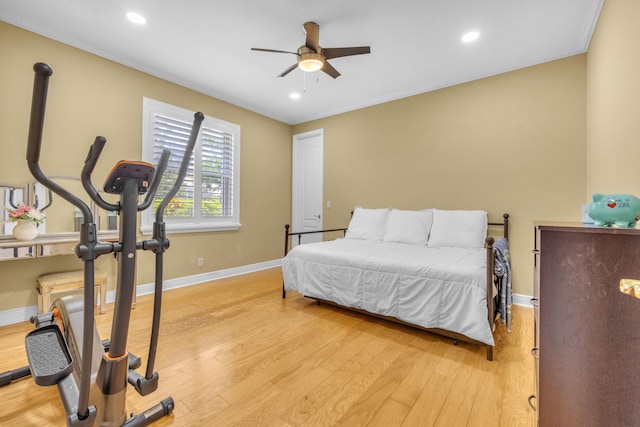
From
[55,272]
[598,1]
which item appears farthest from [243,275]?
[598,1]

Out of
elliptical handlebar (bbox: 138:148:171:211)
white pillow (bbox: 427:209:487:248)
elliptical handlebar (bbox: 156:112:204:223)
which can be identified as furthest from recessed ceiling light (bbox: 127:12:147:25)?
white pillow (bbox: 427:209:487:248)

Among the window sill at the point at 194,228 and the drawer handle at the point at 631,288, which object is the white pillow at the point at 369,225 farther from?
the drawer handle at the point at 631,288

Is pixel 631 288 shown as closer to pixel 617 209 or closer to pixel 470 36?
pixel 617 209

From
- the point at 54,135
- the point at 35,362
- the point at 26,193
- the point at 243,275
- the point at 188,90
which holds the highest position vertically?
the point at 188,90

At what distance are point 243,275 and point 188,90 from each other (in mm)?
2645

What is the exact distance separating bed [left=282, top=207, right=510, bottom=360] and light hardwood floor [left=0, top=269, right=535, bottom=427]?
0.20 metres

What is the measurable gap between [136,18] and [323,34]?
5.22 feet

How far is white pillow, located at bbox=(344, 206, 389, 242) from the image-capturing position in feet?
11.9

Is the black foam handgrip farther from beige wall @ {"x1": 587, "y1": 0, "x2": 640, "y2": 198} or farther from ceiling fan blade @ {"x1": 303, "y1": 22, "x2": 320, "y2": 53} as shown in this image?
beige wall @ {"x1": 587, "y1": 0, "x2": 640, "y2": 198}

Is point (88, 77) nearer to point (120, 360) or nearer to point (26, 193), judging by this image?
point (26, 193)

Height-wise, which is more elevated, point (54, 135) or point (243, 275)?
point (54, 135)

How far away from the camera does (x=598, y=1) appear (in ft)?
7.11

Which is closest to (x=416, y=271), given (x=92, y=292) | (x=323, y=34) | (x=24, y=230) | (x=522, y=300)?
(x=522, y=300)

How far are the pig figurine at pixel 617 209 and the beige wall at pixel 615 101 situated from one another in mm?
710
